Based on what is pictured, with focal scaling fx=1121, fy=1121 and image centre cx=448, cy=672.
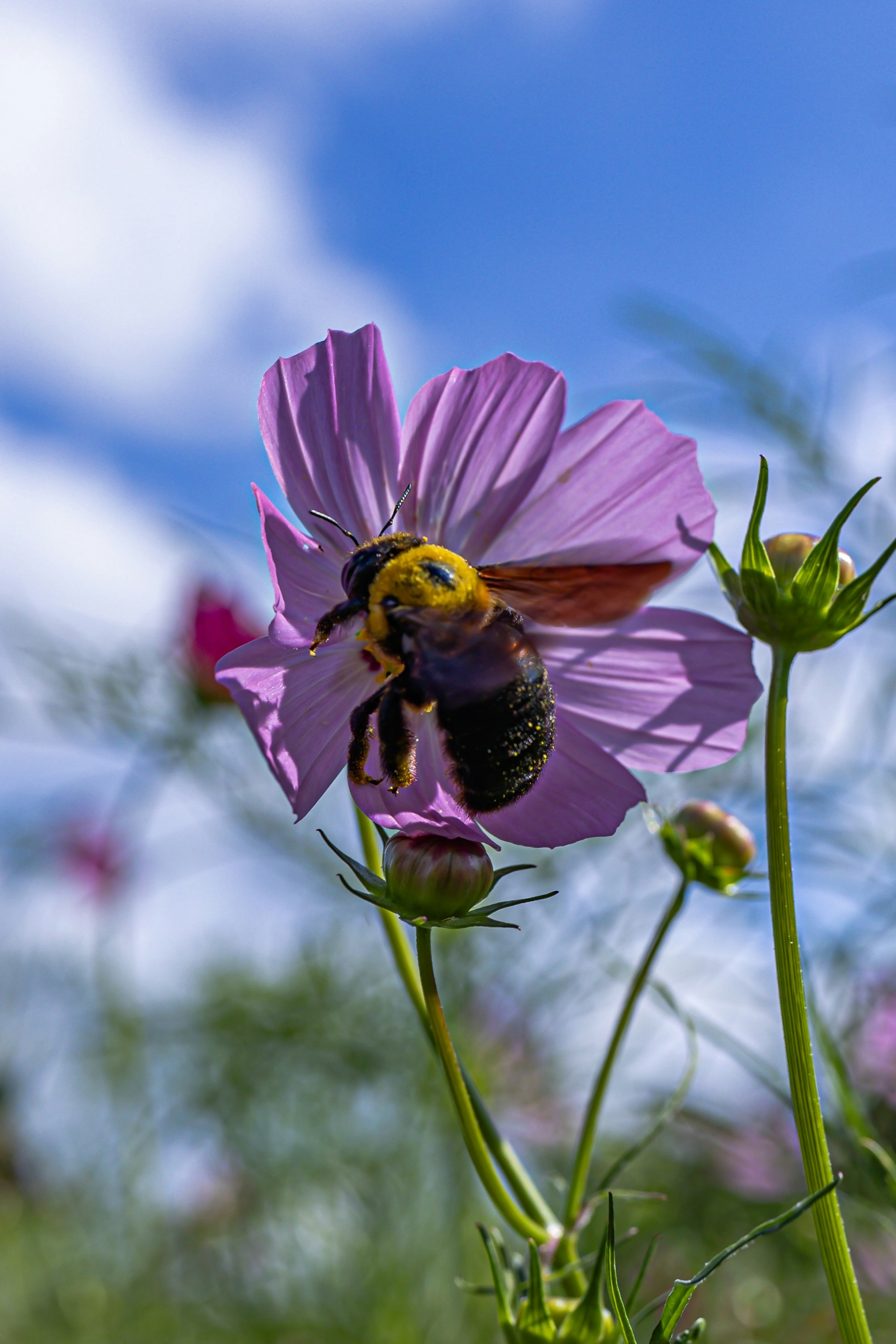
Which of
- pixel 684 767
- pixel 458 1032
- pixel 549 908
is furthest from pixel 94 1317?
pixel 684 767

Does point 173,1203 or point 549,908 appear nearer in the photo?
point 549,908

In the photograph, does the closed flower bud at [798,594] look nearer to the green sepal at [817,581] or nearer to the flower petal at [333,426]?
the green sepal at [817,581]

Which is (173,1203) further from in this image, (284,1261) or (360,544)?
(360,544)

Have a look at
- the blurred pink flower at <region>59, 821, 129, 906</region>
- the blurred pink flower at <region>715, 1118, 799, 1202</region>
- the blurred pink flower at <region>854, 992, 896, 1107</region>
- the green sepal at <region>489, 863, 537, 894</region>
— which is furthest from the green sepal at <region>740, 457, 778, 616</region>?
the blurred pink flower at <region>59, 821, 129, 906</region>

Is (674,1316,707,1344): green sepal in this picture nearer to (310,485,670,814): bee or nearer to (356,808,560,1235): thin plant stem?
(356,808,560,1235): thin plant stem

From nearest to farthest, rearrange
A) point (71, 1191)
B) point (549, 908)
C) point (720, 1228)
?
point (720, 1228) < point (549, 908) < point (71, 1191)

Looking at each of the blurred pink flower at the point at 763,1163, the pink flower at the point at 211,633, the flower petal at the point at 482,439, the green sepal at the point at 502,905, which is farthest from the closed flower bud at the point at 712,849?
the pink flower at the point at 211,633

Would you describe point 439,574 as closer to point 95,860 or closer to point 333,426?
point 333,426
